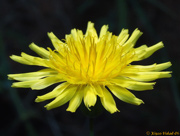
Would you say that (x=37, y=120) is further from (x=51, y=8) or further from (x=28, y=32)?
(x=51, y=8)

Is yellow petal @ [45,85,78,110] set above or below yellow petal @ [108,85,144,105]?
above

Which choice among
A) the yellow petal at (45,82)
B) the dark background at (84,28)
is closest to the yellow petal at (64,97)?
the yellow petal at (45,82)

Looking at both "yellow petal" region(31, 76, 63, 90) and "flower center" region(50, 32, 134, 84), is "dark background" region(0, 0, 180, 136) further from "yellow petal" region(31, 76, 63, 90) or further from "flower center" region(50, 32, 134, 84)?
"yellow petal" region(31, 76, 63, 90)

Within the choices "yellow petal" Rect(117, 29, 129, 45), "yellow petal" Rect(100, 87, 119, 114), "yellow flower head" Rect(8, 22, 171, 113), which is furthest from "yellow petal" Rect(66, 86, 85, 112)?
"yellow petal" Rect(117, 29, 129, 45)

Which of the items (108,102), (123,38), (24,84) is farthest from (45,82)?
(123,38)

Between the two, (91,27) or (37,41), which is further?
(37,41)

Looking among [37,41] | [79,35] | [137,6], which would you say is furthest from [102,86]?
[37,41]
